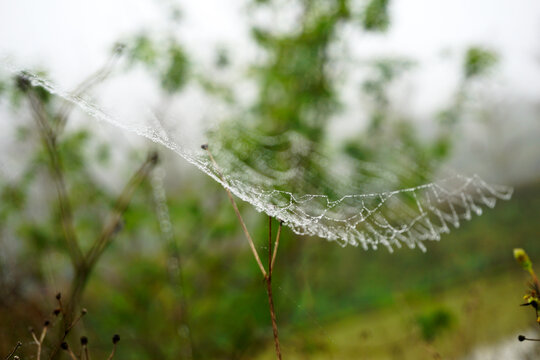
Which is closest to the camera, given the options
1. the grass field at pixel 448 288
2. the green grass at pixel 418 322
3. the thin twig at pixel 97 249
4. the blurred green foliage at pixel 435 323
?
the thin twig at pixel 97 249

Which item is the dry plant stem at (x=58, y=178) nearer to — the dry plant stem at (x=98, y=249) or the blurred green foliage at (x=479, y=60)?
the dry plant stem at (x=98, y=249)

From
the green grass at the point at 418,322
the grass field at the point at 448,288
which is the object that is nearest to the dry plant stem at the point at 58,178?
the green grass at the point at 418,322

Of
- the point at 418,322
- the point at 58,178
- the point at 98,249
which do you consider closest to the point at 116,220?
the point at 98,249

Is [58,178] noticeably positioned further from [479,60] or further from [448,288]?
[448,288]

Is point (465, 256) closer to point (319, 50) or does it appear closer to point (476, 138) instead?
point (476, 138)

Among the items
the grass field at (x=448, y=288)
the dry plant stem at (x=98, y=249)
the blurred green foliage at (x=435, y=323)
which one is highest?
the grass field at (x=448, y=288)

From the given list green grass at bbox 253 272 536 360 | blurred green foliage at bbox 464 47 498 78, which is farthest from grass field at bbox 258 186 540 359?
blurred green foliage at bbox 464 47 498 78

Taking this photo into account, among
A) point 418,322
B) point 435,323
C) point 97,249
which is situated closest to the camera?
point 97,249

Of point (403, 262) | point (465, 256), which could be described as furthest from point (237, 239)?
point (465, 256)

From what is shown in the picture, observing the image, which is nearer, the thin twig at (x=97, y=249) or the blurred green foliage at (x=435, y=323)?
the thin twig at (x=97, y=249)

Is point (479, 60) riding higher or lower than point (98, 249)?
higher

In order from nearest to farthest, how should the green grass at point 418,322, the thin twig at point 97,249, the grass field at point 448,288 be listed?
the thin twig at point 97,249
the green grass at point 418,322
the grass field at point 448,288
